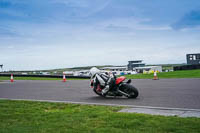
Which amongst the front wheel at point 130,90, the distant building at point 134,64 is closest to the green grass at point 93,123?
the front wheel at point 130,90

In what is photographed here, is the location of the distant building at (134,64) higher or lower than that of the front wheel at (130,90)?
higher

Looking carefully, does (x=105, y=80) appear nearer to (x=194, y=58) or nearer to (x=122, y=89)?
(x=122, y=89)

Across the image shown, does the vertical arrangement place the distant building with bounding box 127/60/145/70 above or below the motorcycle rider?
above

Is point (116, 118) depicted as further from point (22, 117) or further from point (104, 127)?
point (22, 117)

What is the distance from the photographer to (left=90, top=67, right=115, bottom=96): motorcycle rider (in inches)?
439

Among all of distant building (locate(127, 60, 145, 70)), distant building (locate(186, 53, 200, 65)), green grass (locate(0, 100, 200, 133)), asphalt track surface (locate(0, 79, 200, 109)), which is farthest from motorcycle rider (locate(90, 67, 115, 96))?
distant building (locate(127, 60, 145, 70))

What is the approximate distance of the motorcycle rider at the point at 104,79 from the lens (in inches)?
439

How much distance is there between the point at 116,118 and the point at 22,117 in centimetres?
254

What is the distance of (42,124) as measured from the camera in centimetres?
607

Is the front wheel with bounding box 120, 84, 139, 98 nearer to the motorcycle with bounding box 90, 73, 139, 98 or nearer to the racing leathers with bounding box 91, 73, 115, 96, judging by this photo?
the motorcycle with bounding box 90, 73, 139, 98

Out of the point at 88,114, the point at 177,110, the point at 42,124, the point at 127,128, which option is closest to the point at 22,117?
the point at 42,124

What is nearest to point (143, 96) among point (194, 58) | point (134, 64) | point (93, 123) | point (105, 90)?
point (105, 90)

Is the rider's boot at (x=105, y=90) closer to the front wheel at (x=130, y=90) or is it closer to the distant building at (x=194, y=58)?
the front wheel at (x=130, y=90)

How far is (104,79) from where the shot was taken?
451 inches
